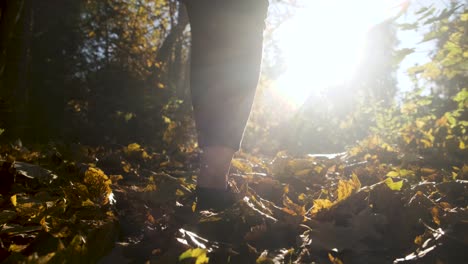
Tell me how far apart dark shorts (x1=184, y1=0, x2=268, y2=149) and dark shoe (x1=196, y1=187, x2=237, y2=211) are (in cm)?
22

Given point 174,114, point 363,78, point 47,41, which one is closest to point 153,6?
point 47,41

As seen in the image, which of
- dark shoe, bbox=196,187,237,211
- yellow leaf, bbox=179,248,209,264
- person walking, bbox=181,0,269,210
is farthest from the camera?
person walking, bbox=181,0,269,210

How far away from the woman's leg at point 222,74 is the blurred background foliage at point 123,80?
3.74 feet

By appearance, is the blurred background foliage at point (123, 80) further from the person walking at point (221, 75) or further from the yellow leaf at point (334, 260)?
the yellow leaf at point (334, 260)

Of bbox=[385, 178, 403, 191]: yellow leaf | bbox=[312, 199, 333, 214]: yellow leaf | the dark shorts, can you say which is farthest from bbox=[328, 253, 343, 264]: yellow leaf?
the dark shorts

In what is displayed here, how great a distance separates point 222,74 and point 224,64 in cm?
5

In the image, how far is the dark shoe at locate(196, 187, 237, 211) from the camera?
1.65 metres

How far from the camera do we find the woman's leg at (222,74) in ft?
5.94

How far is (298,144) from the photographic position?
1370cm

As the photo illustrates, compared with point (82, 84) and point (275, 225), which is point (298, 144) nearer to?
point (82, 84)

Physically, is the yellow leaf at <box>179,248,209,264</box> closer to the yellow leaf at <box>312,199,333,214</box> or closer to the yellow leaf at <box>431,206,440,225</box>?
the yellow leaf at <box>312,199,333,214</box>

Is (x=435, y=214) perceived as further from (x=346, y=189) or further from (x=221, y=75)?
(x=221, y=75)

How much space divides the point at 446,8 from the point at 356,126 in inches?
540

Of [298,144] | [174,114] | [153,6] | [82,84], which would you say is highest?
[153,6]
